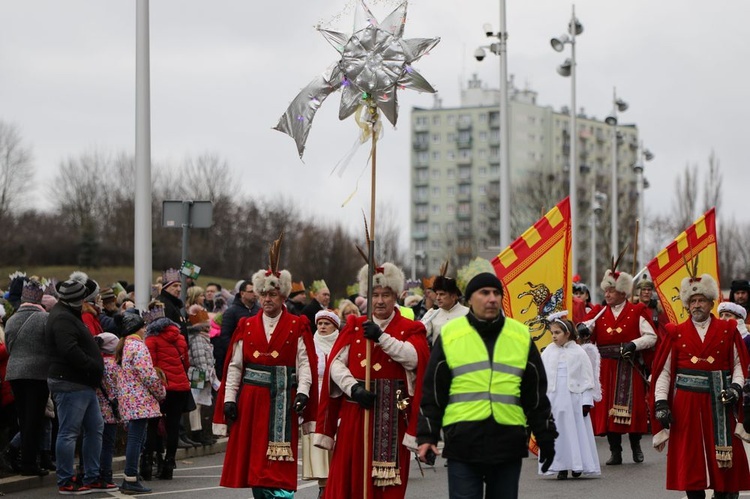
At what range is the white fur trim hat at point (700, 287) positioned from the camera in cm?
1075

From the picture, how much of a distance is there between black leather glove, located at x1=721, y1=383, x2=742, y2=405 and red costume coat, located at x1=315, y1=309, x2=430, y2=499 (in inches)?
105

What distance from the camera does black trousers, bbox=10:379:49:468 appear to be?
43.3 feet

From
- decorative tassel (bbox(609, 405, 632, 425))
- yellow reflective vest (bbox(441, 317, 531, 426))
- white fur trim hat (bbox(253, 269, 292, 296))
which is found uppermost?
white fur trim hat (bbox(253, 269, 292, 296))

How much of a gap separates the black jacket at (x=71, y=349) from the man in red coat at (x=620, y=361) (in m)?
6.19

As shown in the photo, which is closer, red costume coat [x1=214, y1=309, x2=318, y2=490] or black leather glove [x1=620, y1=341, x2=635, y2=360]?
red costume coat [x1=214, y1=309, x2=318, y2=490]

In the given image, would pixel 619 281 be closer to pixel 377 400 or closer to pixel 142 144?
pixel 142 144

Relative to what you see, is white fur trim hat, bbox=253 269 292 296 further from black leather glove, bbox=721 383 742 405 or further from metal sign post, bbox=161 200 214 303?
metal sign post, bbox=161 200 214 303

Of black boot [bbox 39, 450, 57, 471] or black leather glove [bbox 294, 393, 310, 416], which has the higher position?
black leather glove [bbox 294, 393, 310, 416]

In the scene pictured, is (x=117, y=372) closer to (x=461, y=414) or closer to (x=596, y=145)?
(x=461, y=414)

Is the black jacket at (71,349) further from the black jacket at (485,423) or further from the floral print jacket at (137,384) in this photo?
the black jacket at (485,423)

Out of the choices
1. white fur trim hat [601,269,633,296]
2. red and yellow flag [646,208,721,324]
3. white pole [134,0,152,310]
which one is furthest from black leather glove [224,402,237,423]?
red and yellow flag [646,208,721,324]

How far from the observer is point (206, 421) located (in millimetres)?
17906

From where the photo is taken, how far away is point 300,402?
10.6 meters

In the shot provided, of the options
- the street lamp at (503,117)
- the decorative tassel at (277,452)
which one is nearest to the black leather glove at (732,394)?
the decorative tassel at (277,452)
